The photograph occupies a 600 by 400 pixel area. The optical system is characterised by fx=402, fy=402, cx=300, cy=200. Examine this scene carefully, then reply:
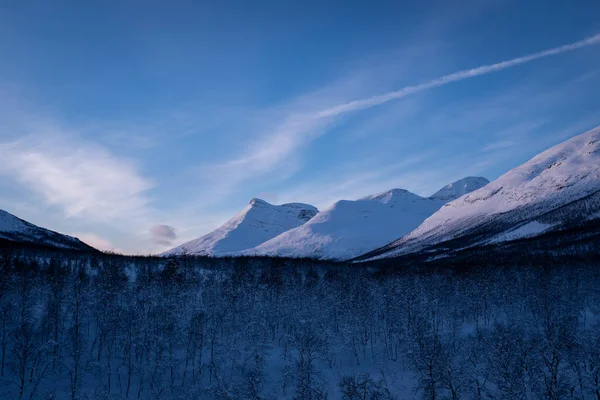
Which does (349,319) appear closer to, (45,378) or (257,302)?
(257,302)

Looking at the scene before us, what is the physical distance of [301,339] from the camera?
6038cm

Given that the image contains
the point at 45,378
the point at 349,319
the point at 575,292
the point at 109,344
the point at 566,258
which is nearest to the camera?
the point at 45,378

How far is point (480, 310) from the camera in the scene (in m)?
87.2

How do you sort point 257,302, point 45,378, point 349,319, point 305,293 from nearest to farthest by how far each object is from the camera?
point 45,378 → point 349,319 → point 257,302 → point 305,293

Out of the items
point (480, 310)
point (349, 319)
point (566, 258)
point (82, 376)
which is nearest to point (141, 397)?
point (82, 376)

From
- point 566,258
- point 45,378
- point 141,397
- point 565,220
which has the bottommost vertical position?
point 141,397

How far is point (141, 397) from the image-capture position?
52750 millimetres

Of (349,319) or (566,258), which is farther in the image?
(566,258)

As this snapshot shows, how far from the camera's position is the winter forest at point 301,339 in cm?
4703

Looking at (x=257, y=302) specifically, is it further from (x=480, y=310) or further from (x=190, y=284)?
(x=480, y=310)

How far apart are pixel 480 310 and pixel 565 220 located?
467 ft

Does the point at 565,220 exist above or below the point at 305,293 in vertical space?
above

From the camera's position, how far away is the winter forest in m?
47.0

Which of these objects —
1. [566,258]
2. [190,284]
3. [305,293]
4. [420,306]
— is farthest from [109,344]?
[566,258]
